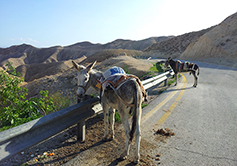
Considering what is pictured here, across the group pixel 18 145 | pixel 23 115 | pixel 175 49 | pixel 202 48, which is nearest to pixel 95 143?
pixel 18 145

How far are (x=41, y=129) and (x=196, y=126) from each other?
400 cm

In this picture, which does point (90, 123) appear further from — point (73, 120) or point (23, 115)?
point (23, 115)

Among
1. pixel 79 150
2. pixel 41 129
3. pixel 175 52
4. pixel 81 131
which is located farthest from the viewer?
pixel 175 52

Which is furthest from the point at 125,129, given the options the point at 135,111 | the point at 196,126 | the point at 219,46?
the point at 219,46

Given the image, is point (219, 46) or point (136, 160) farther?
point (219, 46)

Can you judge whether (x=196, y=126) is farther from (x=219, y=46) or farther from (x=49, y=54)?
(x=49, y=54)

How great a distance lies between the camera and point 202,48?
35938 mm

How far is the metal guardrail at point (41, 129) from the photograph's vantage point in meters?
2.44

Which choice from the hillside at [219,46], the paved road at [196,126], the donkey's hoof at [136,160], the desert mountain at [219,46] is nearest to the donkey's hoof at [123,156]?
the donkey's hoof at [136,160]

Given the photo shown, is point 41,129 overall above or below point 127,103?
below

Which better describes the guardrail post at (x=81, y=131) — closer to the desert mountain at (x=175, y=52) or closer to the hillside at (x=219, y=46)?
the desert mountain at (x=175, y=52)

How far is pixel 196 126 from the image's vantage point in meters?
4.57

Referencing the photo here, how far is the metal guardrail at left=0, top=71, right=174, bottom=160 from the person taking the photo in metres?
2.44

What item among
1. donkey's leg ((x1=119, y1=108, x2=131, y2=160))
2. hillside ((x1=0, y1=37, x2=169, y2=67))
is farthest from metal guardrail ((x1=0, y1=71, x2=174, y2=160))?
hillside ((x1=0, y1=37, x2=169, y2=67))
